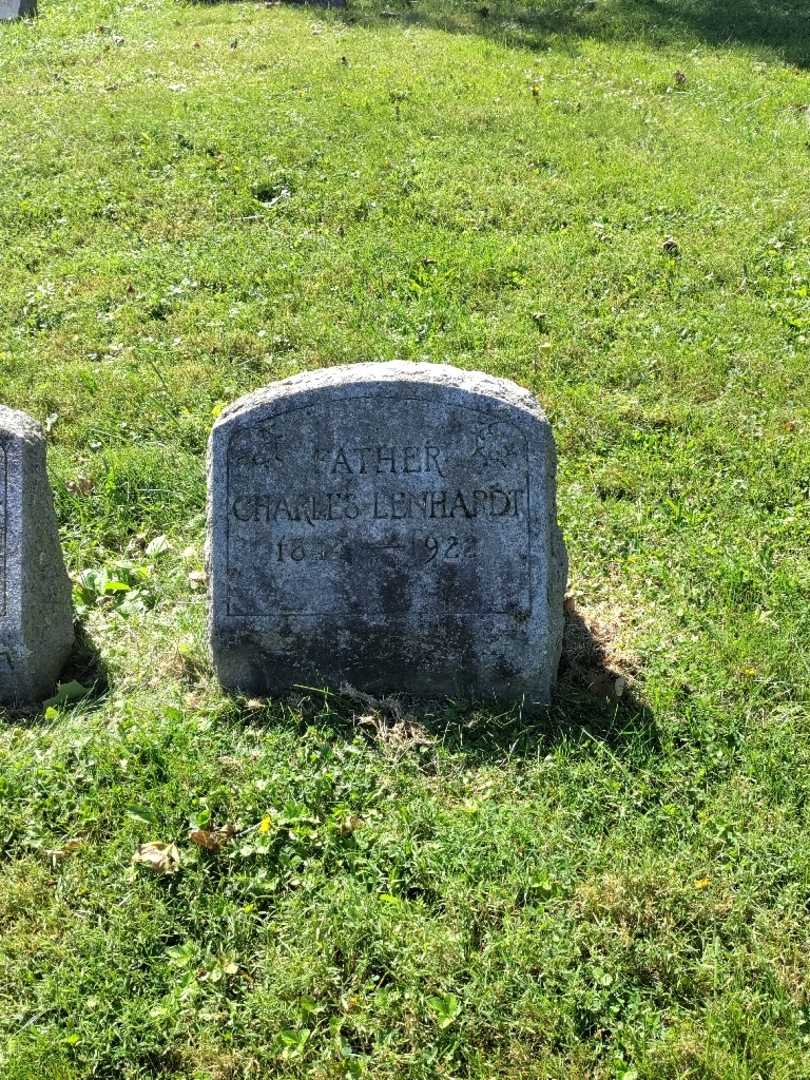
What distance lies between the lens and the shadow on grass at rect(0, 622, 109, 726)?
13.8 ft

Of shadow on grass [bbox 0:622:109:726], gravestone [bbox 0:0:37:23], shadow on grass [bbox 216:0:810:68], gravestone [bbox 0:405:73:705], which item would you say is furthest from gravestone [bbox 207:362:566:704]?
gravestone [bbox 0:0:37:23]

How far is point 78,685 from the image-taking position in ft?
14.1

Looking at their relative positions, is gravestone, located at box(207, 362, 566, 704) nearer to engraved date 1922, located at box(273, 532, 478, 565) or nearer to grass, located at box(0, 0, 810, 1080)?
engraved date 1922, located at box(273, 532, 478, 565)

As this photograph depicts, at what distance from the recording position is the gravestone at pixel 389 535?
3.95 metres

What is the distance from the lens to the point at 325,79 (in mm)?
10680

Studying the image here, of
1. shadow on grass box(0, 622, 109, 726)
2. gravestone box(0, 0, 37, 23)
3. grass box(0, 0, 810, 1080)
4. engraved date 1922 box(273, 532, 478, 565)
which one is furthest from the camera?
gravestone box(0, 0, 37, 23)


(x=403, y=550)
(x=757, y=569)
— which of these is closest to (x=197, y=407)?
(x=403, y=550)

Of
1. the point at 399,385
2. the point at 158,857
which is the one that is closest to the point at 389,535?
the point at 399,385

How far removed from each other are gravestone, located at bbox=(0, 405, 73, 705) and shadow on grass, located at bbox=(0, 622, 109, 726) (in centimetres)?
6

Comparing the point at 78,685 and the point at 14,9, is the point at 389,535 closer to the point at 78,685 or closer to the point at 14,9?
the point at 78,685

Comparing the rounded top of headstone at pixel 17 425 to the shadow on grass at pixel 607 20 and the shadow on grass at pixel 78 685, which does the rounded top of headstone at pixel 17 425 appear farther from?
the shadow on grass at pixel 607 20

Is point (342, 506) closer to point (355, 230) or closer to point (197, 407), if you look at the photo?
point (197, 407)

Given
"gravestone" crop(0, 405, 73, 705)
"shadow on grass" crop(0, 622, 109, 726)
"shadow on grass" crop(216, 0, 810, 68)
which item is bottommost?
"shadow on grass" crop(0, 622, 109, 726)

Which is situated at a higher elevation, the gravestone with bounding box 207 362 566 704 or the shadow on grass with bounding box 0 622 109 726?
the gravestone with bounding box 207 362 566 704
